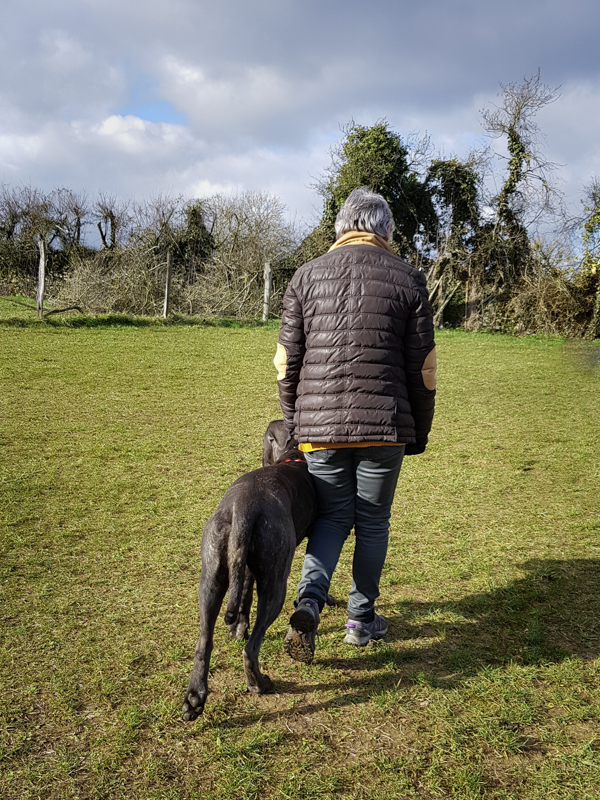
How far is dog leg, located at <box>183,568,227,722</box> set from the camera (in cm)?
243

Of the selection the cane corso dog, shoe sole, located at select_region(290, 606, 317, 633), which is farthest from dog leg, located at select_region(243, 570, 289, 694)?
shoe sole, located at select_region(290, 606, 317, 633)

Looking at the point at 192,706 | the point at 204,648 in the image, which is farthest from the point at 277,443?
the point at 192,706

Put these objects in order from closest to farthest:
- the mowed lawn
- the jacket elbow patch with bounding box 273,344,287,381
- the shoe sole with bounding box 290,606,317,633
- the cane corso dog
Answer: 1. the mowed lawn
2. the cane corso dog
3. the shoe sole with bounding box 290,606,317,633
4. the jacket elbow patch with bounding box 273,344,287,381

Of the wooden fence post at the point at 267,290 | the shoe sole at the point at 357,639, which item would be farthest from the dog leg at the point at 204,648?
the wooden fence post at the point at 267,290

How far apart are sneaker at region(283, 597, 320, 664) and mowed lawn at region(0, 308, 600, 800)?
0.68ft

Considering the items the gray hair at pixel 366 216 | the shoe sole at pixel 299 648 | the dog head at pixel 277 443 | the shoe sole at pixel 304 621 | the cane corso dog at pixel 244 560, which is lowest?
the shoe sole at pixel 299 648

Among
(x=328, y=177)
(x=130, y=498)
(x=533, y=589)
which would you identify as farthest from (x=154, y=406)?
(x=328, y=177)

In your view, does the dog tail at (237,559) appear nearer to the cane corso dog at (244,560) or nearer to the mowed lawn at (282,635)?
the cane corso dog at (244,560)

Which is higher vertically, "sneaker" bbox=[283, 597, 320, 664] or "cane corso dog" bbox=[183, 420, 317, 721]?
"cane corso dog" bbox=[183, 420, 317, 721]

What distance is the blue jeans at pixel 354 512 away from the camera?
2811 millimetres

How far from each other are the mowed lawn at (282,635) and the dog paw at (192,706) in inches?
2.2

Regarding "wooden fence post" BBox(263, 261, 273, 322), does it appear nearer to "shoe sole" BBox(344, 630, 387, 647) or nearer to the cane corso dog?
"shoe sole" BBox(344, 630, 387, 647)

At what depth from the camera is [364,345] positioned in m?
2.66

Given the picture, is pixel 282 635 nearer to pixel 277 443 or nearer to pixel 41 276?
pixel 277 443
